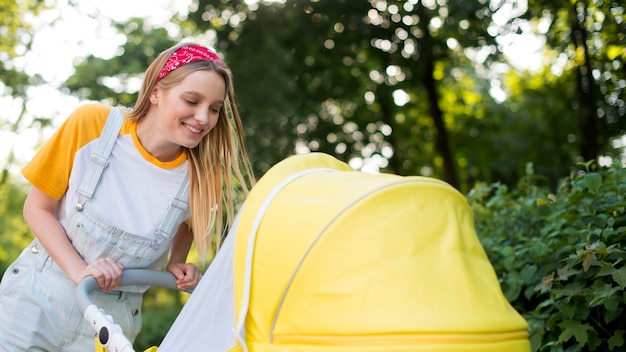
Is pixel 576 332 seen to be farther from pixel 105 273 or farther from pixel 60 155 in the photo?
pixel 60 155

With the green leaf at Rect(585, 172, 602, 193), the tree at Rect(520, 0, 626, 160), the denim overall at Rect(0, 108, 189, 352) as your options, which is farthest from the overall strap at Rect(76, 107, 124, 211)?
the tree at Rect(520, 0, 626, 160)

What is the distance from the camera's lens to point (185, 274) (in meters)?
2.76

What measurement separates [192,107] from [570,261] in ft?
5.59

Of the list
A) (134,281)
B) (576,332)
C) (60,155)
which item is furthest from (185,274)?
(576,332)

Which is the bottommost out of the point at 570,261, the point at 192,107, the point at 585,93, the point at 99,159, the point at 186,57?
the point at 570,261

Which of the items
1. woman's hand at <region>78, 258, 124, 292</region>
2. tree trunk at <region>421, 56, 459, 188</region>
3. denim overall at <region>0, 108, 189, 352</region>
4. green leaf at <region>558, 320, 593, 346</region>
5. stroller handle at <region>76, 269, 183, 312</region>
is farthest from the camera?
tree trunk at <region>421, 56, 459, 188</region>

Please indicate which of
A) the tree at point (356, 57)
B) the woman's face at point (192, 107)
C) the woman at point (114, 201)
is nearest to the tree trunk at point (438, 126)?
the tree at point (356, 57)

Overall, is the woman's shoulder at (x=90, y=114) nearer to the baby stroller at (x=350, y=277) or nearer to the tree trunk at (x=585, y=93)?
the baby stroller at (x=350, y=277)

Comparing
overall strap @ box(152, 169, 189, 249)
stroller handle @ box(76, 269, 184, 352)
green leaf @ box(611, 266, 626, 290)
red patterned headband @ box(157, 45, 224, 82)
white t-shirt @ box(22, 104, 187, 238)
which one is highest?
red patterned headband @ box(157, 45, 224, 82)

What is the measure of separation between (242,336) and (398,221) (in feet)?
1.69

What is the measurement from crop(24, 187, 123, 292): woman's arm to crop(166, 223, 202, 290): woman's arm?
28 centimetres

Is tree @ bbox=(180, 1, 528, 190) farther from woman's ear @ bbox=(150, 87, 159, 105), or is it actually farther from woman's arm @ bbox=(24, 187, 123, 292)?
woman's arm @ bbox=(24, 187, 123, 292)

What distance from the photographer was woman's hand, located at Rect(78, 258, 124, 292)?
2.46m

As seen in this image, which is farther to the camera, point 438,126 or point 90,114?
point 438,126
